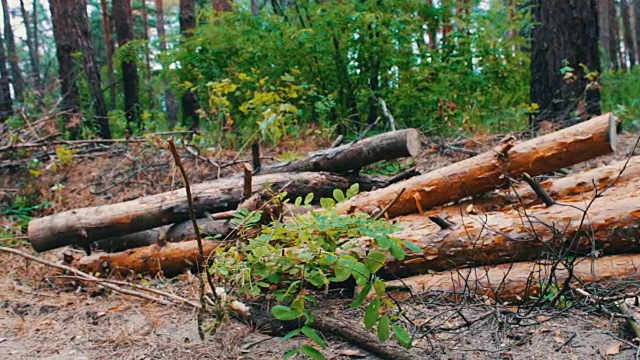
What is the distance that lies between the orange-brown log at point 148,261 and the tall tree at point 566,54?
16.1ft

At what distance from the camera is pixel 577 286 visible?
9.70 ft

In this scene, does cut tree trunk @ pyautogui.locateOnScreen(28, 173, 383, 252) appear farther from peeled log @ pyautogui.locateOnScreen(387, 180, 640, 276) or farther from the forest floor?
peeled log @ pyautogui.locateOnScreen(387, 180, 640, 276)

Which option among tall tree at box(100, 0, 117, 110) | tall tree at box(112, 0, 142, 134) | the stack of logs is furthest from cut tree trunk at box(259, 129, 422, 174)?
tall tree at box(100, 0, 117, 110)

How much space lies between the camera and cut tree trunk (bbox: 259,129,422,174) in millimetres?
4621

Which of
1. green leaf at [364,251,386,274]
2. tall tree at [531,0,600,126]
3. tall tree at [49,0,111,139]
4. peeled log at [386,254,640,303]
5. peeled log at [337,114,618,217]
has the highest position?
tall tree at [49,0,111,139]

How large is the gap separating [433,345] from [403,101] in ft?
16.7

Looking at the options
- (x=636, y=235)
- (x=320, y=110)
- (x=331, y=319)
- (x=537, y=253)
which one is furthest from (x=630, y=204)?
(x=320, y=110)

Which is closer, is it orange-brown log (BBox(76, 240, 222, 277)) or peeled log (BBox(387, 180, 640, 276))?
peeled log (BBox(387, 180, 640, 276))

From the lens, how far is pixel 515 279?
3094 mm

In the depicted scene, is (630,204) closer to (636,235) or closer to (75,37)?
(636,235)

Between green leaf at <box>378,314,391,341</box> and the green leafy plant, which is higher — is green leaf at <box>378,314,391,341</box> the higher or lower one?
the lower one

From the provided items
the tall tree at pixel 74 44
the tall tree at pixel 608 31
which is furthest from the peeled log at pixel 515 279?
the tall tree at pixel 608 31

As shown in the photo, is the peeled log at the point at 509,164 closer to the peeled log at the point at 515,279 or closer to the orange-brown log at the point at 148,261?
the peeled log at the point at 515,279

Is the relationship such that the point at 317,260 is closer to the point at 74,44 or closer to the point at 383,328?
the point at 383,328
